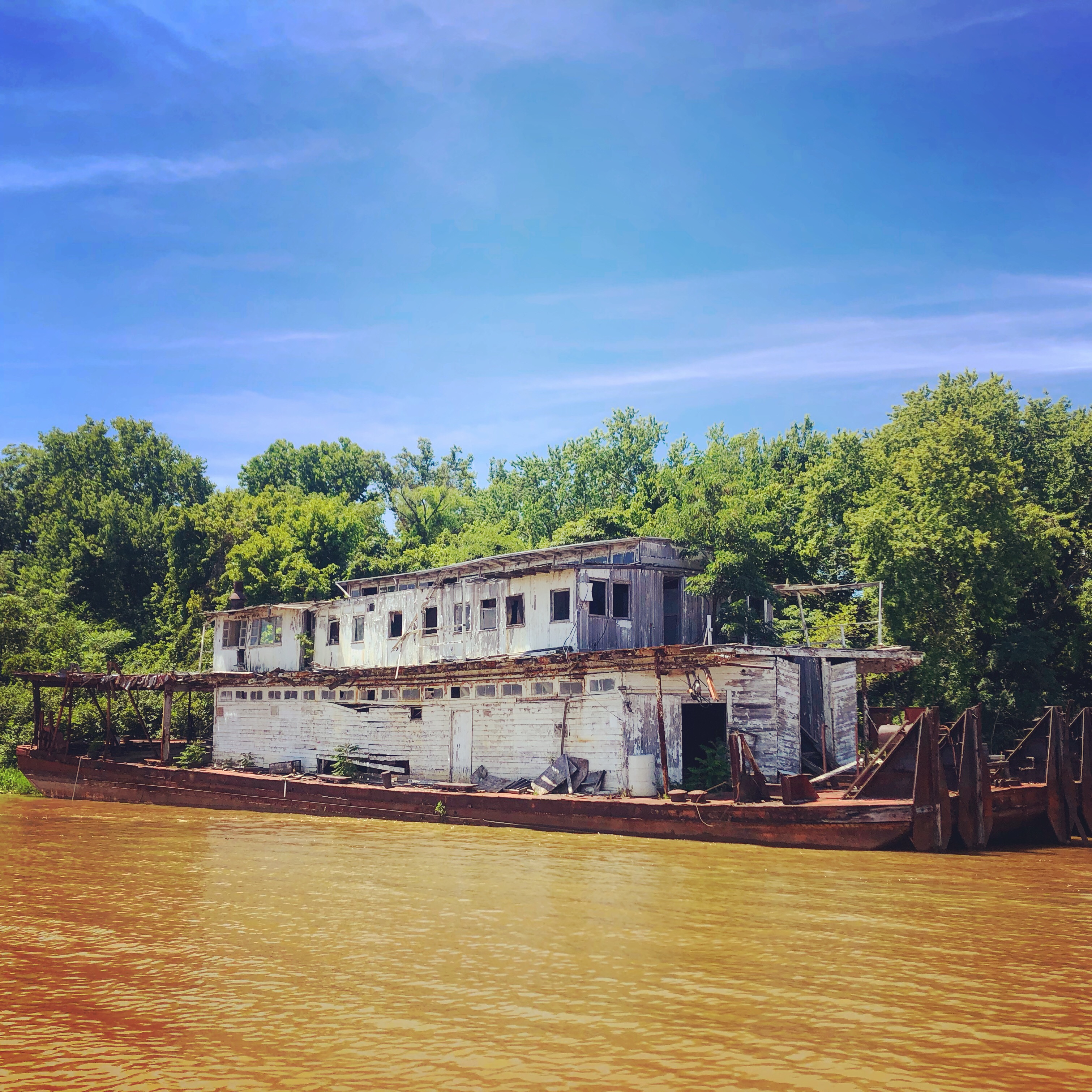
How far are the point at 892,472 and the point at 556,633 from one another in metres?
18.8

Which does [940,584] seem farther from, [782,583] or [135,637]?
[135,637]

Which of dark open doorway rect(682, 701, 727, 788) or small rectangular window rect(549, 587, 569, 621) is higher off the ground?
small rectangular window rect(549, 587, 569, 621)

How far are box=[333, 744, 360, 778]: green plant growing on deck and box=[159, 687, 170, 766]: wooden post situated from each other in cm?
725

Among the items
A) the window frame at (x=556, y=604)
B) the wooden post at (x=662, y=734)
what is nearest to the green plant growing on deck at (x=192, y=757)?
the window frame at (x=556, y=604)

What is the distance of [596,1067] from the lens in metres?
7.61

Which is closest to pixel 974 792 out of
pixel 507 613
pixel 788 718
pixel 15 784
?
pixel 788 718

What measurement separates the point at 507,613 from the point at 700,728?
6530mm

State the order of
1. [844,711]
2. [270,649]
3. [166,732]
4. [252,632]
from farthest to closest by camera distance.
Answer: [252,632] → [270,649] → [166,732] → [844,711]

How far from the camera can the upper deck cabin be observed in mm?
26375

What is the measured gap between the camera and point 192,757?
34.1m

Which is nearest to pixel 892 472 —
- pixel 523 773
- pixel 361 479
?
pixel 523 773

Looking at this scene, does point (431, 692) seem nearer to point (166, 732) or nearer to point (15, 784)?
point (166, 732)

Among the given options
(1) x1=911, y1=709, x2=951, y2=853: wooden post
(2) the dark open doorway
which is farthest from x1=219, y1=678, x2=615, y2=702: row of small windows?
(1) x1=911, y1=709, x2=951, y2=853: wooden post

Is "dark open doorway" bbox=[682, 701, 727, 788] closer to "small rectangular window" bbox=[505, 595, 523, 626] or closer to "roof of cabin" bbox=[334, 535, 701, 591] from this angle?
"roof of cabin" bbox=[334, 535, 701, 591]
